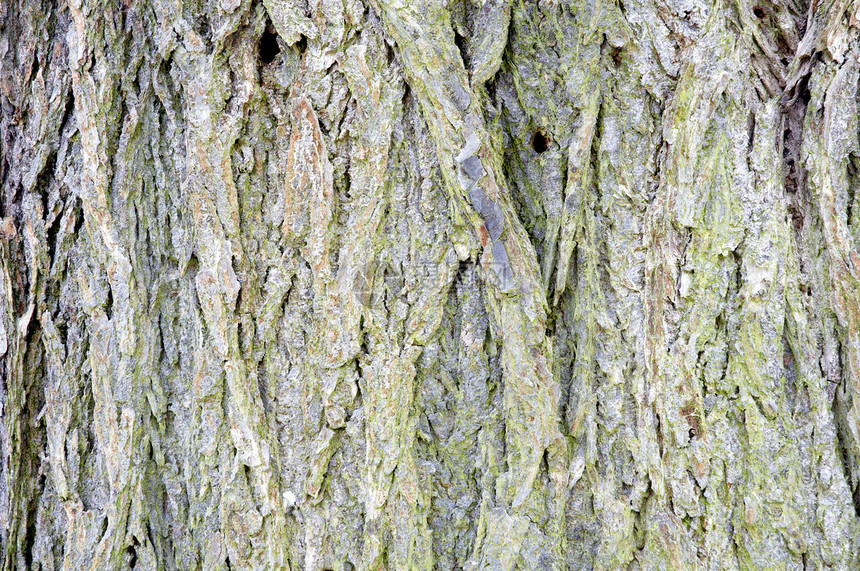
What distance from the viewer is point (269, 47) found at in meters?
1.09

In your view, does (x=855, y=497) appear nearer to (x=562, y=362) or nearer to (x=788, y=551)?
(x=788, y=551)

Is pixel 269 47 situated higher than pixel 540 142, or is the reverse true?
pixel 269 47

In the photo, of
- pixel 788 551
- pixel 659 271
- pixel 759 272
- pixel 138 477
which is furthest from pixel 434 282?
pixel 788 551

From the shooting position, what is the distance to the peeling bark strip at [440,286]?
1023 mm

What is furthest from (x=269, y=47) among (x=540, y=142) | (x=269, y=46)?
(x=540, y=142)

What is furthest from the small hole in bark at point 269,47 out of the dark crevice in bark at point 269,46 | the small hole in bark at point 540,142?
the small hole in bark at point 540,142

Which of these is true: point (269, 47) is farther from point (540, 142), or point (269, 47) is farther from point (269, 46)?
point (540, 142)

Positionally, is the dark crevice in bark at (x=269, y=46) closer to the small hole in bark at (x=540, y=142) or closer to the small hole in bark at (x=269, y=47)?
the small hole in bark at (x=269, y=47)

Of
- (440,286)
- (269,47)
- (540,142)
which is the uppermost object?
(269,47)

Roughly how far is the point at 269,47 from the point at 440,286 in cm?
55

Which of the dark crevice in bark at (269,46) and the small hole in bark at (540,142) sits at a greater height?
the dark crevice in bark at (269,46)

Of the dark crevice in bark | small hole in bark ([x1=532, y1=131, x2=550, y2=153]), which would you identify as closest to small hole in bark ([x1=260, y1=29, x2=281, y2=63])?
the dark crevice in bark

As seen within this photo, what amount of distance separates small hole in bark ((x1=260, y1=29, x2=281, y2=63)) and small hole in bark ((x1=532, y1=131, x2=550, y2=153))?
51 cm

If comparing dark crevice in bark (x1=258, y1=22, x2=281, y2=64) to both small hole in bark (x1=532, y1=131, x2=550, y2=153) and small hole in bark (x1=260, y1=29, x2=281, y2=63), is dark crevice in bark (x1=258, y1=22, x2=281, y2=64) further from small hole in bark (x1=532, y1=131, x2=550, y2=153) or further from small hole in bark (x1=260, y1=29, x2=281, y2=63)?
small hole in bark (x1=532, y1=131, x2=550, y2=153)
